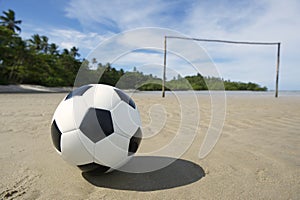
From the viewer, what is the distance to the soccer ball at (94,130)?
→ 1.89 m

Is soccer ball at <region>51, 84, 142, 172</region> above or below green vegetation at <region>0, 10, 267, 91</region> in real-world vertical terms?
below

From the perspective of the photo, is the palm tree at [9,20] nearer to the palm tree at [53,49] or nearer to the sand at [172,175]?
the palm tree at [53,49]

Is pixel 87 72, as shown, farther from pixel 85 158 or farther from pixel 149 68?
pixel 85 158

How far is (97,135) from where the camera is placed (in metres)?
1.88

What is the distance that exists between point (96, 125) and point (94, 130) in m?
0.05

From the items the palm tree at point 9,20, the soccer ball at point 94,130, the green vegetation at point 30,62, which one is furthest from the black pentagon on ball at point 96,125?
the palm tree at point 9,20

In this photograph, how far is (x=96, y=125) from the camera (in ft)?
6.22

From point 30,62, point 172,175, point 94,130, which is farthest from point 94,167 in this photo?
point 30,62

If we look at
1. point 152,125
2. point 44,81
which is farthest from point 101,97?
point 44,81

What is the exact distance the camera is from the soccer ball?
1.89 meters

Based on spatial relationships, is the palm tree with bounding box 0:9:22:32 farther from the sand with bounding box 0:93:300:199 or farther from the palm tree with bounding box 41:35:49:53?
the sand with bounding box 0:93:300:199

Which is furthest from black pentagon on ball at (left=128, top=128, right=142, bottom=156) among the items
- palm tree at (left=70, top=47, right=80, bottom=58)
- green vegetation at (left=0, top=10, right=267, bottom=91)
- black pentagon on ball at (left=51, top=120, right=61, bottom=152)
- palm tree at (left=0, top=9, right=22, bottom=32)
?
palm tree at (left=70, top=47, right=80, bottom=58)

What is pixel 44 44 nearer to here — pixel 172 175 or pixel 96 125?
pixel 96 125

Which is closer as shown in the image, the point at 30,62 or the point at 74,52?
the point at 30,62
